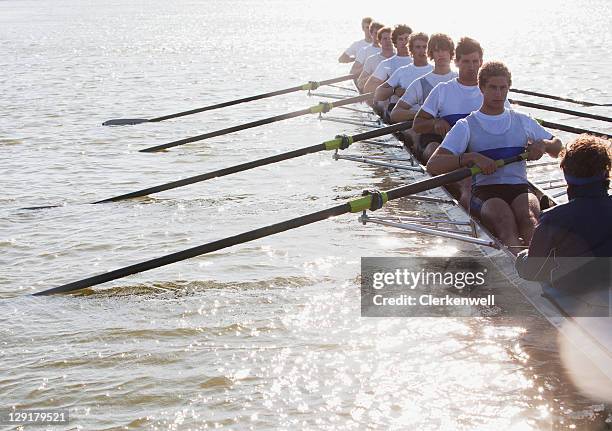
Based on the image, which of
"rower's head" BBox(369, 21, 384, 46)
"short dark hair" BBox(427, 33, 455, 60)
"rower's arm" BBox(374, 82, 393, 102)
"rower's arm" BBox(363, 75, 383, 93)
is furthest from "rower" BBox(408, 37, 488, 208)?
"rower's head" BBox(369, 21, 384, 46)

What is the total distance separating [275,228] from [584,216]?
2.92 meters

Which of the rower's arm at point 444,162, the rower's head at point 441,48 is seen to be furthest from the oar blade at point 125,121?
the rower's arm at point 444,162

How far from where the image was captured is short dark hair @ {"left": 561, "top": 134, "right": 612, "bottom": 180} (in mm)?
5312

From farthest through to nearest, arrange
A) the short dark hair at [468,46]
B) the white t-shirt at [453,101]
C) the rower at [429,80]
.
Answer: the rower at [429,80], the white t-shirt at [453,101], the short dark hair at [468,46]

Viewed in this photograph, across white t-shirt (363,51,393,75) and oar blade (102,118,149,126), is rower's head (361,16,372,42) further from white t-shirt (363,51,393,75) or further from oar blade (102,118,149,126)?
oar blade (102,118,149,126)

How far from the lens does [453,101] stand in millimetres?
9672

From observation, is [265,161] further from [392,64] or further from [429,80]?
[392,64]

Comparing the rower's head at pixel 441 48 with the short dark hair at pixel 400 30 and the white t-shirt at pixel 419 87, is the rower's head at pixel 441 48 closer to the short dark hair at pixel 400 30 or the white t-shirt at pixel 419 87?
the white t-shirt at pixel 419 87

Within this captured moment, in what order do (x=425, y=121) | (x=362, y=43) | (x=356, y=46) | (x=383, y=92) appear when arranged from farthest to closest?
(x=356, y=46), (x=362, y=43), (x=383, y=92), (x=425, y=121)

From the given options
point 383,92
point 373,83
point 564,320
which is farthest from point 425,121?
point 373,83

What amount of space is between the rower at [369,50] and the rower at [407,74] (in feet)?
15.7

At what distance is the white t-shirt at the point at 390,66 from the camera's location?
1550cm

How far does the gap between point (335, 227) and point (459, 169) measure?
289cm

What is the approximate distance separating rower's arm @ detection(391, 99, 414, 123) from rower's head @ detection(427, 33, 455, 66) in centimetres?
75
